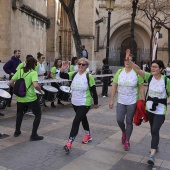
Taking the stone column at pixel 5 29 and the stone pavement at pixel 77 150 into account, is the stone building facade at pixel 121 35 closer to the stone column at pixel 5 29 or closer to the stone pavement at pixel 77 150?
the stone column at pixel 5 29

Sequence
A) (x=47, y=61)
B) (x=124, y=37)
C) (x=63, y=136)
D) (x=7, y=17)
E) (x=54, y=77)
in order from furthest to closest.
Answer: (x=124, y=37)
(x=47, y=61)
(x=7, y=17)
(x=54, y=77)
(x=63, y=136)

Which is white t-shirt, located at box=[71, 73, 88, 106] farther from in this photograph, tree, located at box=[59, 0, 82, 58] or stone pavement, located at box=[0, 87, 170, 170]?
tree, located at box=[59, 0, 82, 58]

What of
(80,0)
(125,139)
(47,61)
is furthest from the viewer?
(80,0)

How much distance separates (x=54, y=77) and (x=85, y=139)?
497 cm

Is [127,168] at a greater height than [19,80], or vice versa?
[19,80]

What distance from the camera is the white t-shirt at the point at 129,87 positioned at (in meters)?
5.71

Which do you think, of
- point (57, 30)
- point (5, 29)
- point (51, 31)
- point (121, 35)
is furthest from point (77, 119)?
point (121, 35)

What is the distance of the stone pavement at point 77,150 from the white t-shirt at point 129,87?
1006 mm

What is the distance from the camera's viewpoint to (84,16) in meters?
28.5

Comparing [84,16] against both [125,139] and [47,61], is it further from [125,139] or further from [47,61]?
[125,139]

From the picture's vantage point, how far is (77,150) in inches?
231

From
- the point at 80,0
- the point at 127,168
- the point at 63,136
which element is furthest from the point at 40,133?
the point at 80,0

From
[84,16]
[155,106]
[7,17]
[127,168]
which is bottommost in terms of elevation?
[127,168]

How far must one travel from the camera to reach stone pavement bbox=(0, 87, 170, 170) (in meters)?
5.09
